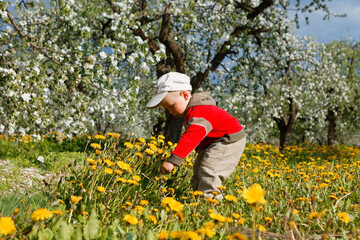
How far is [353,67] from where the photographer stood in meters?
20.1

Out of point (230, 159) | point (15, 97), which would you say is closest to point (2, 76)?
point (15, 97)

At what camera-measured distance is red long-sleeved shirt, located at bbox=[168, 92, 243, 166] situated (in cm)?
289

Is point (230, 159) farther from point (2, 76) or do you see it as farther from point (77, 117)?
point (2, 76)

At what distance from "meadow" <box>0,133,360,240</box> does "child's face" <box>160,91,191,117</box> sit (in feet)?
1.61

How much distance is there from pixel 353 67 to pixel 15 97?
21449 mm

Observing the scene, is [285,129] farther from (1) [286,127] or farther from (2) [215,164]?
(2) [215,164]

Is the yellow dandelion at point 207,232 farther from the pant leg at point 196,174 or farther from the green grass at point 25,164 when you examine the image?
the green grass at point 25,164

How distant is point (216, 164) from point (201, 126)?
53cm

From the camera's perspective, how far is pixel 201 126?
9.82 feet

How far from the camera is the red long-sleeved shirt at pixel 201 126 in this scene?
2891 mm

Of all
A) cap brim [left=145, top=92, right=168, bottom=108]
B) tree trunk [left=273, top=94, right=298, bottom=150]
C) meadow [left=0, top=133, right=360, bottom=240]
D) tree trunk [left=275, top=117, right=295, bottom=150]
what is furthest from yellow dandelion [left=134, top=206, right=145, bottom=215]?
tree trunk [left=275, top=117, right=295, bottom=150]

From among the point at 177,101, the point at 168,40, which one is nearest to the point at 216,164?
the point at 177,101

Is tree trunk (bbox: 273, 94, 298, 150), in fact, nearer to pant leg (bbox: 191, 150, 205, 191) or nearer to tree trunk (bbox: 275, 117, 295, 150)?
tree trunk (bbox: 275, 117, 295, 150)

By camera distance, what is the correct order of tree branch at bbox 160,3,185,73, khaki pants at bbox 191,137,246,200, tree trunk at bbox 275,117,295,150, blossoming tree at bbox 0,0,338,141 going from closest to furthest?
khaki pants at bbox 191,137,246,200, blossoming tree at bbox 0,0,338,141, tree branch at bbox 160,3,185,73, tree trunk at bbox 275,117,295,150
